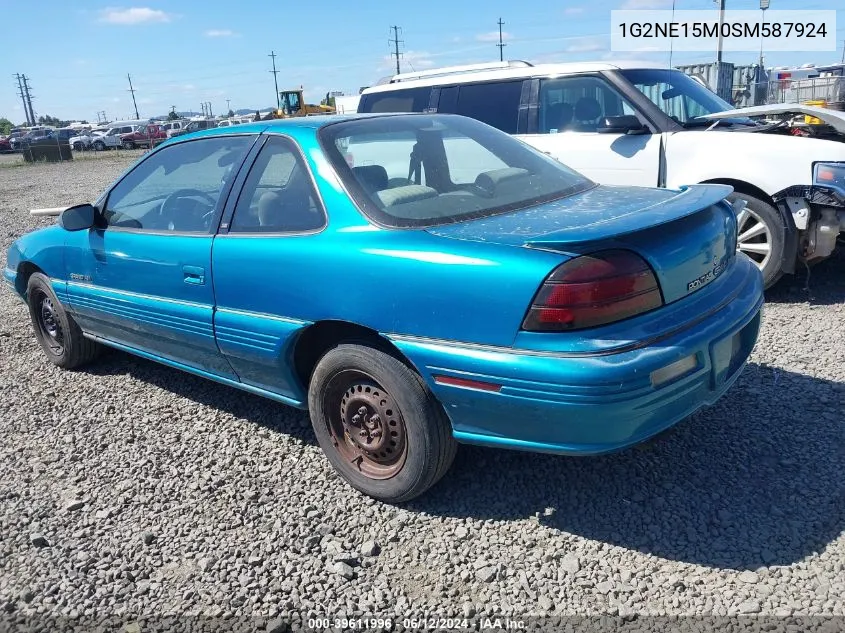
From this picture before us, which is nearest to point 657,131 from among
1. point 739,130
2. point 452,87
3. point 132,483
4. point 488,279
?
point 739,130

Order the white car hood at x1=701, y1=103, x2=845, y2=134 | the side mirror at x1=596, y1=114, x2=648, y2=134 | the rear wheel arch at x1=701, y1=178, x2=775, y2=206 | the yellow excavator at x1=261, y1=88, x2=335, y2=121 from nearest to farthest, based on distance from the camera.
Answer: the rear wheel arch at x1=701, y1=178, x2=775, y2=206 → the white car hood at x1=701, y1=103, x2=845, y2=134 → the side mirror at x1=596, y1=114, x2=648, y2=134 → the yellow excavator at x1=261, y1=88, x2=335, y2=121

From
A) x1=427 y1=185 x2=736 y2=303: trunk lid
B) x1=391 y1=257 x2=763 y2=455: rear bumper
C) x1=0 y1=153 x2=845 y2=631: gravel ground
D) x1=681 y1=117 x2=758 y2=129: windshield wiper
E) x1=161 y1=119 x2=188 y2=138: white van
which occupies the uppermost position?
x1=161 y1=119 x2=188 y2=138: white van

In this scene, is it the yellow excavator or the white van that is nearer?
the yellow excavator

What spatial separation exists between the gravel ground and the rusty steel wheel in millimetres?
175

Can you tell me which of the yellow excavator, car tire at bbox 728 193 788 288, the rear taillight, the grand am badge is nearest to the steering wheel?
the rear taillight

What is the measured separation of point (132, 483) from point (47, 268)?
2.04 metres

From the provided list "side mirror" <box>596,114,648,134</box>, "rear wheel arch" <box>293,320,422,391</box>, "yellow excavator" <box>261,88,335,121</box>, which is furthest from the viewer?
"yellow excavator" <box>261,88,335,121</box>

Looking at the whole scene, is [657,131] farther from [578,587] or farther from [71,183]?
[71,183]

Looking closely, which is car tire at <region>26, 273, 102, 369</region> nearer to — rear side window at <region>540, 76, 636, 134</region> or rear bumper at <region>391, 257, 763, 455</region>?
rear bumper at <region>391, 257, 763, 455</region>

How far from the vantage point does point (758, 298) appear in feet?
9.87

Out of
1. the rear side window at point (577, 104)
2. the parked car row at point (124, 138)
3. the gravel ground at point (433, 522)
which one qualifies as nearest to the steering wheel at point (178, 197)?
the gravel ground at point (433, 522)

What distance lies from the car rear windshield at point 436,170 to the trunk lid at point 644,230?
157mm

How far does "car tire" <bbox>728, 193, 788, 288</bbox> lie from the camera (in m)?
5.07

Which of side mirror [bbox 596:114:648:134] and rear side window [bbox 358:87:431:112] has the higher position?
rear side window [bbox 358:87:431:112]
